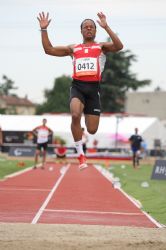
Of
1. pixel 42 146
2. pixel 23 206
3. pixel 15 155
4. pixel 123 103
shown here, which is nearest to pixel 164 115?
pixel 123 103

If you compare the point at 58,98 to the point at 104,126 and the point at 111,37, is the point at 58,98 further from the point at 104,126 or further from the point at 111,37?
the point at 111,37

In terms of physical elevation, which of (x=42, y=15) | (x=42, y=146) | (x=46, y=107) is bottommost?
(x=46, y=107)

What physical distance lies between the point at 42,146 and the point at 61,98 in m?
93.1

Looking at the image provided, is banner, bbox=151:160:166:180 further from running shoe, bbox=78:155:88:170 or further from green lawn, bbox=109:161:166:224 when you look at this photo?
running shoe, bbox=78:155:88:170

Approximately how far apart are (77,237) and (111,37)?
125 inches

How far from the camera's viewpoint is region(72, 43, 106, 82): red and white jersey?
10.0 metres

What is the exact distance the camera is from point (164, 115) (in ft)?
344

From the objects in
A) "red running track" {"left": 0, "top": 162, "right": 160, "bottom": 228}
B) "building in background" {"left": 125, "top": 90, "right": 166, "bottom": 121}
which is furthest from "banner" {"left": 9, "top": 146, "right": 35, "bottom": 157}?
"building in background" {"left": 125, "top": 90, "right": 166, "bottom": 121}

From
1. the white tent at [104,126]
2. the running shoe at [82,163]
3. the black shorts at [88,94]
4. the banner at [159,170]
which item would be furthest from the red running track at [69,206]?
the white tent at [104,126]

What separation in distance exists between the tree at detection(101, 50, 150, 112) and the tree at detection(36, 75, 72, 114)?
21.8 metres

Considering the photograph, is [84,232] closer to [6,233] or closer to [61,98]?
[6,233]

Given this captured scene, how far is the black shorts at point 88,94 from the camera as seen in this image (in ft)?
33.2

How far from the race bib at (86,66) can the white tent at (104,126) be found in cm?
4697

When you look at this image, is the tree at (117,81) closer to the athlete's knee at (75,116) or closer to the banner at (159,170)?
the banner at (159,170)
